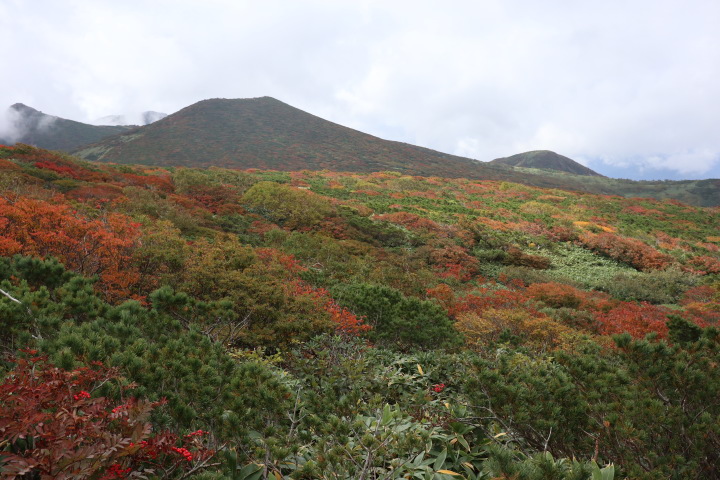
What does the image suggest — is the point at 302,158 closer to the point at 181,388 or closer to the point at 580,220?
the point at 580,220

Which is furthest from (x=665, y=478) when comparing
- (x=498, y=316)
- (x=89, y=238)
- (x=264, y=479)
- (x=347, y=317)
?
(x=89, y=238)

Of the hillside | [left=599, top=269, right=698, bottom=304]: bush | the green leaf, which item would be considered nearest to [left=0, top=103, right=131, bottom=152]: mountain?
the hillside

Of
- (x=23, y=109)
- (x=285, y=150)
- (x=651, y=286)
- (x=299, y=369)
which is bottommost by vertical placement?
(x=651, y=286)

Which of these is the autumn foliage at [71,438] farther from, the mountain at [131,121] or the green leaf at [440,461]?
the mountain at [131,121]

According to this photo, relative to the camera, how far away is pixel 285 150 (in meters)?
59.8

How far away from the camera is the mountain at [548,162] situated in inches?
4146

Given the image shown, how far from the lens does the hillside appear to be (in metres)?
1.82

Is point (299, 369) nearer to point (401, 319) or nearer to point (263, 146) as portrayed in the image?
point (401, 319)

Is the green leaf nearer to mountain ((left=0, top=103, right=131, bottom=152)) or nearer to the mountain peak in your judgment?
mountain ((left=0, top=103, right=131, bottom=152))

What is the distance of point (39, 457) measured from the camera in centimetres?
139

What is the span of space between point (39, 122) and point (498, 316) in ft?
369

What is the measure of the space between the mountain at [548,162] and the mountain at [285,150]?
97.9 ft

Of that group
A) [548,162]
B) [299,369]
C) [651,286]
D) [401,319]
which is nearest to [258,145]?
[651,286]

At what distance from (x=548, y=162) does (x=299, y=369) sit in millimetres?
119689
